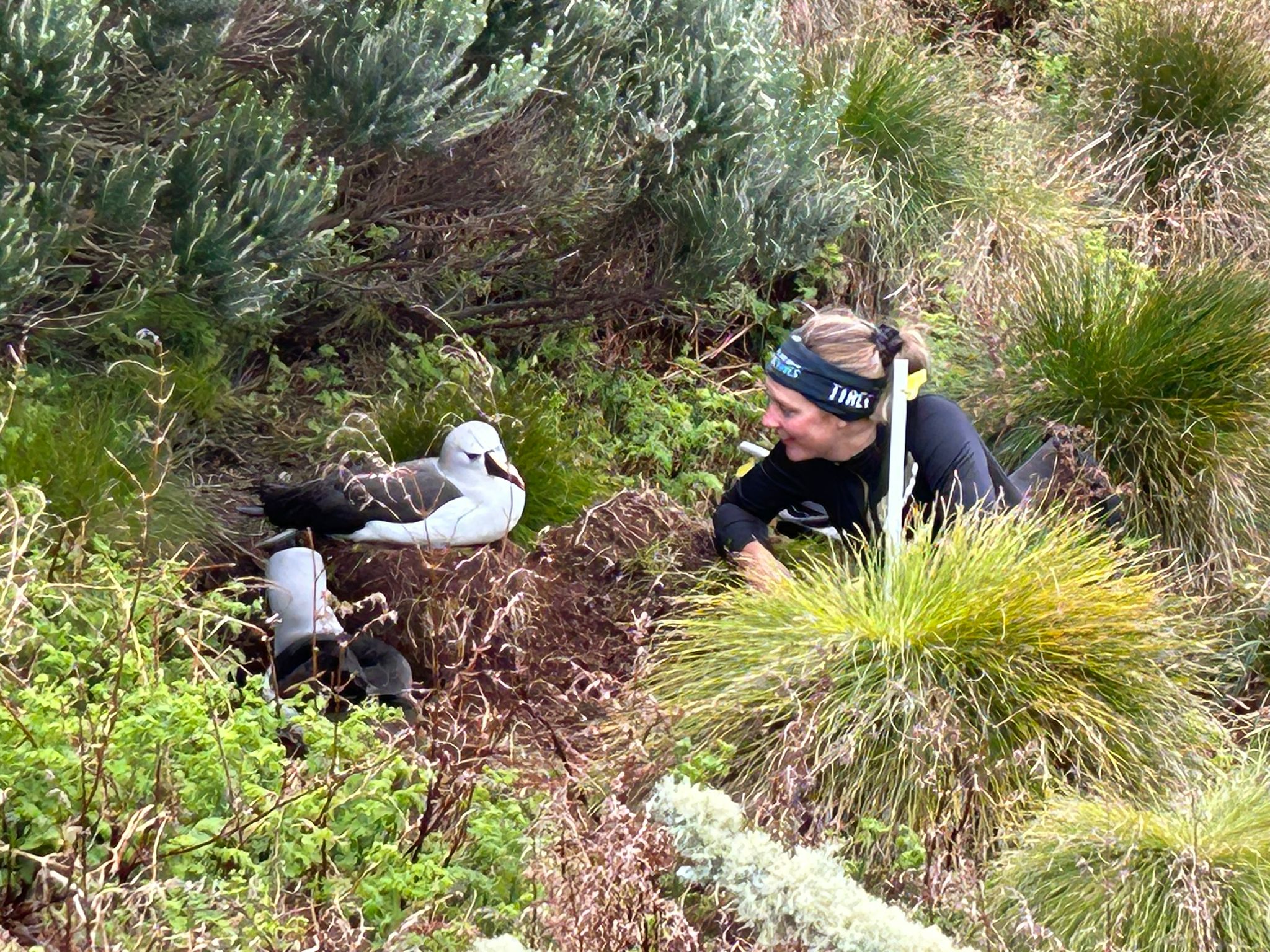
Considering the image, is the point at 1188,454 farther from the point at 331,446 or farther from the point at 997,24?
the point at 997,24

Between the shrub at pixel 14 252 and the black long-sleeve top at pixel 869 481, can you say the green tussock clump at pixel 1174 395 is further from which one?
the shrub at pixel 14 252

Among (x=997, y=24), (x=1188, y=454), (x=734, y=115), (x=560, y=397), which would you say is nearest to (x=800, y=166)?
(x=734, y=115)

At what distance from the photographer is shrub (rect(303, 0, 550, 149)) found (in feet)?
15.8

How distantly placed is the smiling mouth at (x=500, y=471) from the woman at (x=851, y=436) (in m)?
0.74

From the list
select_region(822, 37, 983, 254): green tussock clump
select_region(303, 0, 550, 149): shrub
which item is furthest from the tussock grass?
select_region(822, 37, 983, 254): green tussock clump

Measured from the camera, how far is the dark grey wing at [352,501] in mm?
4914

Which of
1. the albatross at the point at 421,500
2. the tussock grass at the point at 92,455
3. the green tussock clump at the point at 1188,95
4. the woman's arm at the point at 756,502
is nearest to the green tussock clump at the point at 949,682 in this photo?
the woman's arm at the point at 756,502

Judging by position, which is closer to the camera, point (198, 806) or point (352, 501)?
point (198, 806)

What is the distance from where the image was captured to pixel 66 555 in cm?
409

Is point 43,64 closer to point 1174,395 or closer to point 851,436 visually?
point 851,436

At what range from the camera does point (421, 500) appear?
194 inches

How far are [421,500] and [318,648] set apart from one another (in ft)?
2.14

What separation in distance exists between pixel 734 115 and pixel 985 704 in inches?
125

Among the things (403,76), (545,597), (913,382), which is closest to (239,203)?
(403,76)
